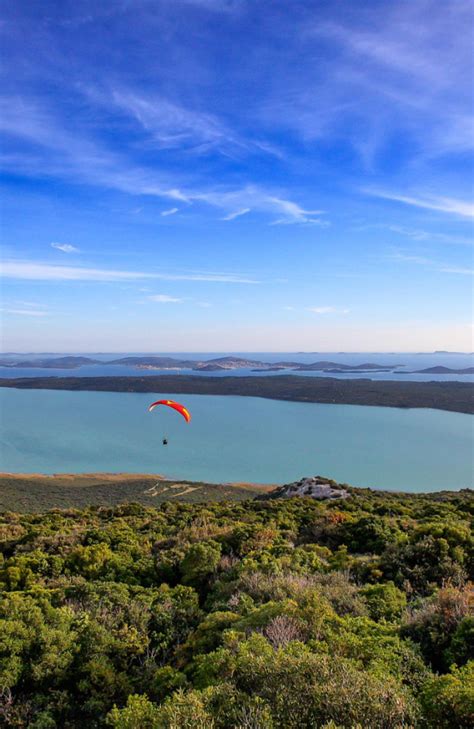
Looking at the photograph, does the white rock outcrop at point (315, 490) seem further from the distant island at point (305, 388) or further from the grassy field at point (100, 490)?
the distant island at point (305, 388)

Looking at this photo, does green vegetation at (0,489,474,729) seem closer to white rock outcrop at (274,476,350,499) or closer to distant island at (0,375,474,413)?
white rock outcrop at (274,476,350,499)

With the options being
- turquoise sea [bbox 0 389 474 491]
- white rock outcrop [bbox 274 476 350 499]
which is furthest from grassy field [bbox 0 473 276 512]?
white rock outcrop [bbox 274 476 350 499]

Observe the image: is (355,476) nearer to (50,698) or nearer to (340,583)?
(340,583)

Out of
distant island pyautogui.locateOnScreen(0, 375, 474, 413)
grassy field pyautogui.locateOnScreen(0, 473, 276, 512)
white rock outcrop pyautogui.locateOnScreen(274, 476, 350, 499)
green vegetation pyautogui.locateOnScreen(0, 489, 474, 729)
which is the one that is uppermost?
green vegetation pyautogui.locateOnScreen(0, 489, 474, 729)

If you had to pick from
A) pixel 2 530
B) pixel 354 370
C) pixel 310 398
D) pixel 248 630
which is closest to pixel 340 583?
pixel 248 630

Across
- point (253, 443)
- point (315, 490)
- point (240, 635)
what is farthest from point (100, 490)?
point (240, 635)

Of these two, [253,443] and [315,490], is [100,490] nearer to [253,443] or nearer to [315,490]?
[315,490]

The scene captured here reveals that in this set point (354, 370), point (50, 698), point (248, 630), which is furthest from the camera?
point (354, 370)
